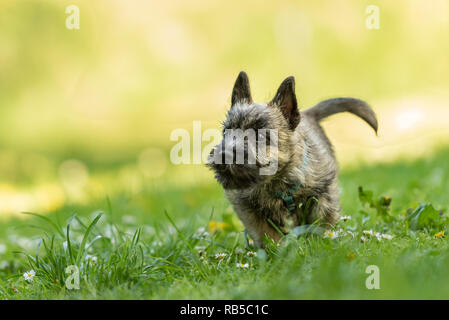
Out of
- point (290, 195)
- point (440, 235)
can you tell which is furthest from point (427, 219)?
point (290, 195)

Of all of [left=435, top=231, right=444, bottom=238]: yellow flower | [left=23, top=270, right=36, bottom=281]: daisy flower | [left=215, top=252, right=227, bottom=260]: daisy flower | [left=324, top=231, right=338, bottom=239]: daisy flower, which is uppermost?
[left=324, top=231, right=338, bottom=239]: daisy flower

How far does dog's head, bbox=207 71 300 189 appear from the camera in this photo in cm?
384

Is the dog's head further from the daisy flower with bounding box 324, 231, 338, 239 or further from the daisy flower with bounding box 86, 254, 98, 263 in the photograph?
the daisy flower with bounding box 86, 254, 98, 263

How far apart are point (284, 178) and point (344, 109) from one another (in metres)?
1.26

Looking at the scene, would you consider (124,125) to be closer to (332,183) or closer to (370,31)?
(370,31)

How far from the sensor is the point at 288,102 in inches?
169

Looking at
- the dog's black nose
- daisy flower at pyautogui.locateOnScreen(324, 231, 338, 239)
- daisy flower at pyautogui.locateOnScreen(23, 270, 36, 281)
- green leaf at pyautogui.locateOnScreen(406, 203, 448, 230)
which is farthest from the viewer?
green leaf at pyautogui.locateOnScreen(406, 203, 448, 230)

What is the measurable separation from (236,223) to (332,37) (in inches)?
362

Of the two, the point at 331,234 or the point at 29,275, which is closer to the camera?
the point at 29,275

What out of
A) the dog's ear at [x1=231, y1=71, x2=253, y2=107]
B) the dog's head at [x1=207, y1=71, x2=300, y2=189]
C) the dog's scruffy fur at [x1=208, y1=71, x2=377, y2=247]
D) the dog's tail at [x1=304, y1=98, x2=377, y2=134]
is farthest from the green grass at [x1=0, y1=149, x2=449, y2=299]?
the dog's ear at [x1=231, y1=71, x2=253, y2=107]

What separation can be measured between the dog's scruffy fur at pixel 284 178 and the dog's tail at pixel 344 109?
69 centimetres

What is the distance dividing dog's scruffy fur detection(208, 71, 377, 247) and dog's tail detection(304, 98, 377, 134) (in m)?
0.69

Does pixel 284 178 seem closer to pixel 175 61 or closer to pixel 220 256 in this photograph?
pixel 220 256

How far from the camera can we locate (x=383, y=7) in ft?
44.2
